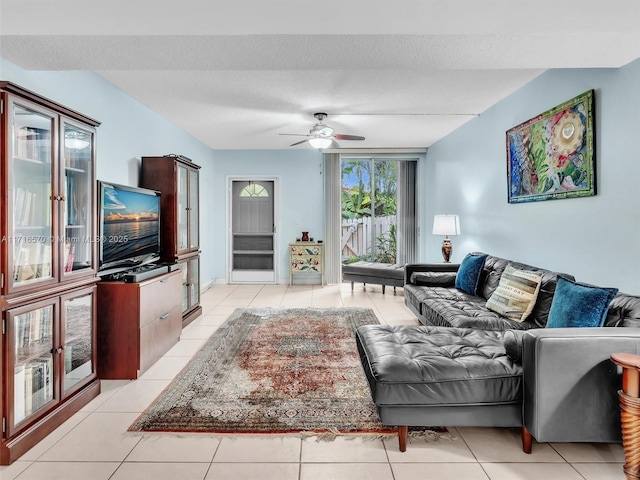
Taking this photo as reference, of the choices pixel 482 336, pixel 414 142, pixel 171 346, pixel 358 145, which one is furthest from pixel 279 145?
pixel 482 336

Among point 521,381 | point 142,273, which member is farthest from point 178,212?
point 521,381

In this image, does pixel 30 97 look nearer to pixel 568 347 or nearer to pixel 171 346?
pixel 171 346

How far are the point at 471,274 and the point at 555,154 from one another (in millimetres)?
1460

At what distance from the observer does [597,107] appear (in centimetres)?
276

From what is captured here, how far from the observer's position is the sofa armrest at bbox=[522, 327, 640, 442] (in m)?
1.81

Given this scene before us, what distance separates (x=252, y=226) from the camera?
7191 millimetres

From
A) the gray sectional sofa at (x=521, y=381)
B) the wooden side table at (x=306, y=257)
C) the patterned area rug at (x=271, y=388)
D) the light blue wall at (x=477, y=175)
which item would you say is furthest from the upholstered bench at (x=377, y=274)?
the gray sectional sofa at (x=521, y=381)

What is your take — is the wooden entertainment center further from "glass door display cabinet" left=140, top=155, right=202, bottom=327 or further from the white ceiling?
the white ceiling

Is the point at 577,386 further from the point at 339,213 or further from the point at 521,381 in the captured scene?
the point at 339,213

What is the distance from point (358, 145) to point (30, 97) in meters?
5.24

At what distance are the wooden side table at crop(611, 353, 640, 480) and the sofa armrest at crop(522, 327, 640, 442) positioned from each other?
0.37ft

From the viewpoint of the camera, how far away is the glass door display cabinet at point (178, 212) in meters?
4.11

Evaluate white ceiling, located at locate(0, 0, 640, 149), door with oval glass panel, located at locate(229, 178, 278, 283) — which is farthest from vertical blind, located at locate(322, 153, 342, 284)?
white ceiling, located at locate(0, 0, 640, 149)

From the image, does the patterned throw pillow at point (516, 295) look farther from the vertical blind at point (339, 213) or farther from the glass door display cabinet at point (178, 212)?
the vertical blind at point (339, 213)
